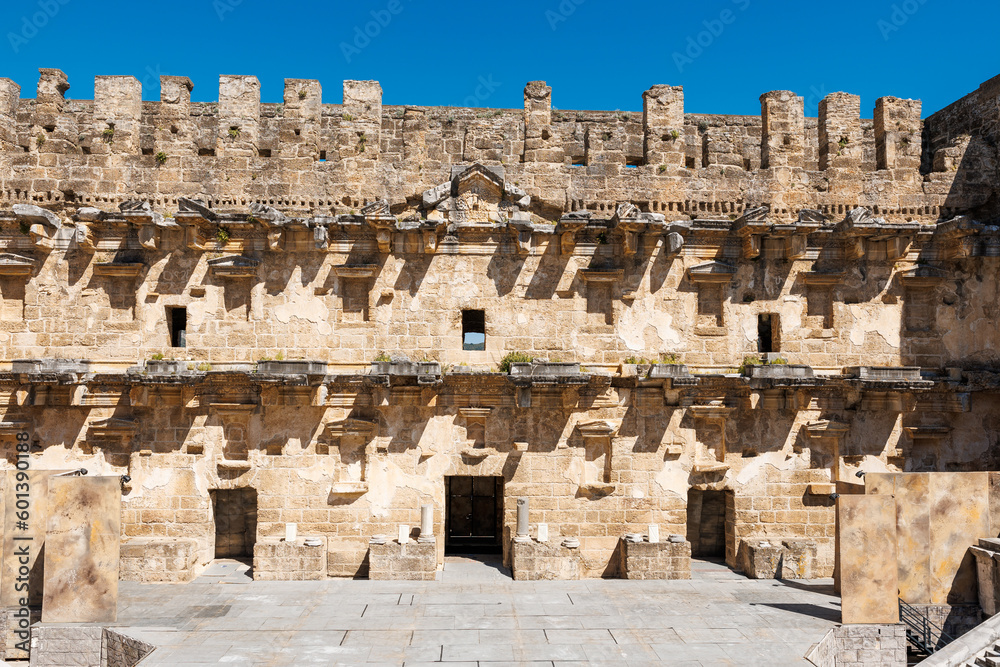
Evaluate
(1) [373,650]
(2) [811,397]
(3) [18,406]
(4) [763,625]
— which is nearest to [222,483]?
(3) [18,406]

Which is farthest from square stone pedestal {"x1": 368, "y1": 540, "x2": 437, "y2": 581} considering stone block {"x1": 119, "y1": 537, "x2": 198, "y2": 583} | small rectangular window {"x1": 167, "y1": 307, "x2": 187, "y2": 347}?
small rectangular window {"x1": 167, "y1": 307, "x2": 187, "y2": 347}

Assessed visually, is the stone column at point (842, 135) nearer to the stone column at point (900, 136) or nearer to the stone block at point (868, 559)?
the stone column at point (900, 136)

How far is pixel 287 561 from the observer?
528 inches

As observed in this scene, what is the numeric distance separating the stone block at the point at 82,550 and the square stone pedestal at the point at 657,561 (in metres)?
9.45

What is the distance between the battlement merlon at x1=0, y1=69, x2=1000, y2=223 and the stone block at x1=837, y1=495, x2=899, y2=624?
22.8 feet

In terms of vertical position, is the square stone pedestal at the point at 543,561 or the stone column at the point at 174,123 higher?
the stone column at the point at 174,123

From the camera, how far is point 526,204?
47.5 ft

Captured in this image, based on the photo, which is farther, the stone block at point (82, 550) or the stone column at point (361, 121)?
the stone column at point (361, 121)

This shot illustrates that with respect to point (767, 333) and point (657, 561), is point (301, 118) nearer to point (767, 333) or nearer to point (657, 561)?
point (767, 333)

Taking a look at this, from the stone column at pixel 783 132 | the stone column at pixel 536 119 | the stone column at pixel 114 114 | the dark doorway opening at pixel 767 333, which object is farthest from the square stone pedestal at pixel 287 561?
the stone column at pixel 783 132

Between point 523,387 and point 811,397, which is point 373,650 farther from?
point 811,397

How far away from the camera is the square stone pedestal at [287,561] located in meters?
13.4

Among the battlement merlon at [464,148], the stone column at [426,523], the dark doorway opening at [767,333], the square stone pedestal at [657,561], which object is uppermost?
the battlement merlon at [464,148]

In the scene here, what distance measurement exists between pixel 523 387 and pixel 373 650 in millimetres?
5871
